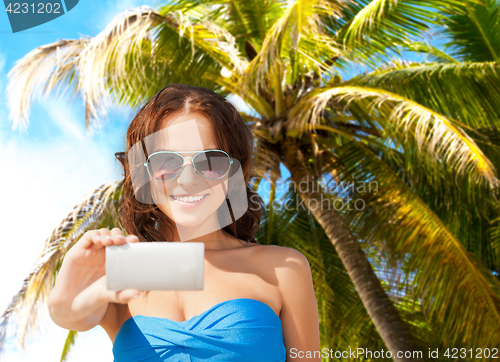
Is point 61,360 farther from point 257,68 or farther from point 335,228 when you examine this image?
point 257,68

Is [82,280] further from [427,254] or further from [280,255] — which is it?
[427,254]

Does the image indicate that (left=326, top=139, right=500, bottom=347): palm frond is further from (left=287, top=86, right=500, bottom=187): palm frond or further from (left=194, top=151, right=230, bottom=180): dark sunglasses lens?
(left=194, top=151, right=230, bottom=180): dark sunglasses lens

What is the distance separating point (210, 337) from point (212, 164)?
510 millimetres

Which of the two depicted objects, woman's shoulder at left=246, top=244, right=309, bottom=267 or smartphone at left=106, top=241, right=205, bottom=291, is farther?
woman's shoulder at left=246, top=244, right=309, bottom=267

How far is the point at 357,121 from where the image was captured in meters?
5.91

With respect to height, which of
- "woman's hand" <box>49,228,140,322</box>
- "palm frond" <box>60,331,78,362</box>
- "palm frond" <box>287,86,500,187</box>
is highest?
"woman's hand" <box>49,228,140,322</box>

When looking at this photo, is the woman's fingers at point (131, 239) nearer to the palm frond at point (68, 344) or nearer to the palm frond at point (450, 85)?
the palm frond at point (450, 85)

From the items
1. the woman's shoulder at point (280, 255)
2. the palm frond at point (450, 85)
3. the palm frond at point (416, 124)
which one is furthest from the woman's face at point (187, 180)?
the palm frond at point (450, 85)

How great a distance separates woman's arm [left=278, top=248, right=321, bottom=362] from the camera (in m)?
1.43

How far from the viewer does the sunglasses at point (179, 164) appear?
53.4 inches

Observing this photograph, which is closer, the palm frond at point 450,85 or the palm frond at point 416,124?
the palm frond at point 416,124

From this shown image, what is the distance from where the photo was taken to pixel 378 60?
5.84 m

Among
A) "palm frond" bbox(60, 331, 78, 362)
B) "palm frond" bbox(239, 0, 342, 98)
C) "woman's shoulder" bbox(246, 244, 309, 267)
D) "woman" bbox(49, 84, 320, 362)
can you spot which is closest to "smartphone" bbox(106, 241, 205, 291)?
"woman" bbox(49, 84, 320, 362)

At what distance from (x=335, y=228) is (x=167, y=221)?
3.91 m
